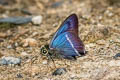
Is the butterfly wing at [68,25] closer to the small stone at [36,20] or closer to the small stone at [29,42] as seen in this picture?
A: the small stone at [29,42]

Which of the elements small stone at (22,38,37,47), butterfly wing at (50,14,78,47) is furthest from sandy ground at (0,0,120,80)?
butterfly wing at (50,14,78,47)

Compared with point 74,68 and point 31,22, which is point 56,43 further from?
point 31,22

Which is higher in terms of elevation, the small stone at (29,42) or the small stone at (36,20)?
the small stone at (36,20)

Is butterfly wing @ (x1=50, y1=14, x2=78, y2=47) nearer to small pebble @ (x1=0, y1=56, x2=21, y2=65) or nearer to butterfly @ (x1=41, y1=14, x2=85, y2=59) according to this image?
butterfly @ (x1=41, y1=14, x2=85, y2=59)

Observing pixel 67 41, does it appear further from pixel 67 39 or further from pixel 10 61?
pixel 10 61

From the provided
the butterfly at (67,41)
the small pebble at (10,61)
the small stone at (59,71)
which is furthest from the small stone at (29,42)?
the small stone at (59,71)
